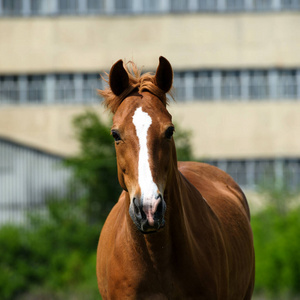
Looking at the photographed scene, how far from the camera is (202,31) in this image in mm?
Answer: 33125

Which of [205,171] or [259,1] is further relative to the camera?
[259,1]

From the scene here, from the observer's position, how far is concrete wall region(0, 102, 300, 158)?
3297 centimetres

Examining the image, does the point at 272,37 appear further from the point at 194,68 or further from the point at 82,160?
the point at 82,160

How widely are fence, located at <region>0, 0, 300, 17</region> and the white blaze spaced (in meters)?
29.1

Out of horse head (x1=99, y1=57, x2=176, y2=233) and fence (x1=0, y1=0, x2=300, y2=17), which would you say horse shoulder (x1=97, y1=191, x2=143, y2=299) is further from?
fence (x1=0, y1=0, x2=300, y2=17)

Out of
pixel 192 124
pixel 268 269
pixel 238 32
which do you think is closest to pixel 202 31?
pixel 238 32

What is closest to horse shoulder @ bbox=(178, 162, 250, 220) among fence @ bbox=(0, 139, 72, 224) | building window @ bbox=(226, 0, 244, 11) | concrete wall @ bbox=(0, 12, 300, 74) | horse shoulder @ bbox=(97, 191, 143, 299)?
horse shoulder @ bbox=(97, 191, 143, 299)

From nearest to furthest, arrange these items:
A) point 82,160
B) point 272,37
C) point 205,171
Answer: point 205,171 → point 82,160 → point 272,37

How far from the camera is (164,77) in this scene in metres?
5.44

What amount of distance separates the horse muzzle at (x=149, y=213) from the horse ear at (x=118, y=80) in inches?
42.2

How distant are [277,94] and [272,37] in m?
2.60

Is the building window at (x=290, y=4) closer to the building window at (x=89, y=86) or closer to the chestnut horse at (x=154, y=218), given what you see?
the building window at (x=89, y=86)

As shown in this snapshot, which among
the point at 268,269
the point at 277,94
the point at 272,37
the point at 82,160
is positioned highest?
the point at 272,37

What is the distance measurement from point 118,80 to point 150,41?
2803 cm
